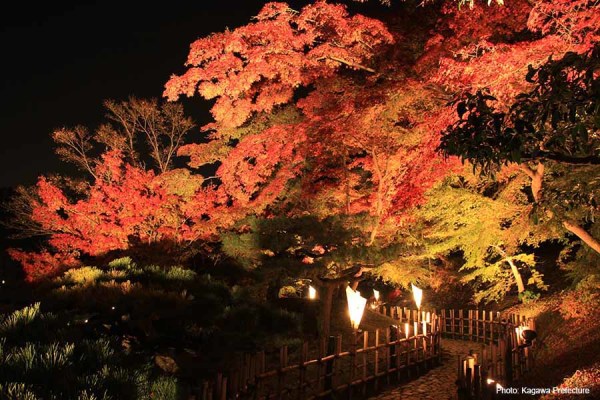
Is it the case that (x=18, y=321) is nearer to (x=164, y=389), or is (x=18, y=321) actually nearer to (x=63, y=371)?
(x=63, y=371)

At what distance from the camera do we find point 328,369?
7766mm

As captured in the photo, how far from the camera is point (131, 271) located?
18.9 feet

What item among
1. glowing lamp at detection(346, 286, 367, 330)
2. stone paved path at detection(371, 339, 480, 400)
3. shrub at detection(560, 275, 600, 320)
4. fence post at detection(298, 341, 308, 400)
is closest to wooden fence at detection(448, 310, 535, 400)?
→ stone paved path at detection(371, 339, 480, 400)

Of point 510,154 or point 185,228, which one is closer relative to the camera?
point 510,154

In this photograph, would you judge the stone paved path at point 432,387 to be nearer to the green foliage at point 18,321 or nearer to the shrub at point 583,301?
the shrub at point 583,301

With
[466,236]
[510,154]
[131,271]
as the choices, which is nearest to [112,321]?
[131,271]

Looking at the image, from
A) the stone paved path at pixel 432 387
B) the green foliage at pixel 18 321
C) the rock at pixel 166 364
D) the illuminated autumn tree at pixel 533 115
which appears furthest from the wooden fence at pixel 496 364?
the green foliage at pixel 18 321

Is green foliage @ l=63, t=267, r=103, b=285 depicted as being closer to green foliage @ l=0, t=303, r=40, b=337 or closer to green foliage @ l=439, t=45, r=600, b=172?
green foliage @ l=0, t=303, r=40, b=337

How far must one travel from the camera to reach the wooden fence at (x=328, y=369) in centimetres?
587

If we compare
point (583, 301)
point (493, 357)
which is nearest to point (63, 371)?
point (493, 357)

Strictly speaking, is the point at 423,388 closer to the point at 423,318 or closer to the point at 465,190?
the point at 423,318

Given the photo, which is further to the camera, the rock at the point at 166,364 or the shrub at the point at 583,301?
the shrub at the point at 583,301

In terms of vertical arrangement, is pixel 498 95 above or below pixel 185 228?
above

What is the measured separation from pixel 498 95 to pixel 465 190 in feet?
23.7
